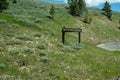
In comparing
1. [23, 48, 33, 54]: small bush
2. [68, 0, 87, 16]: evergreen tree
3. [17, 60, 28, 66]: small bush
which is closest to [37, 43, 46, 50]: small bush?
[23, 48, 33, 54]: small bush

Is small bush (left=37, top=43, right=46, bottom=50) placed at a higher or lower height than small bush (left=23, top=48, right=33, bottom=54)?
lower

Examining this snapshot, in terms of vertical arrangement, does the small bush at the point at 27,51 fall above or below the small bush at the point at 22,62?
above

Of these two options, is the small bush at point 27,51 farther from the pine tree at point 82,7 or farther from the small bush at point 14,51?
the pine tree at point 82,7

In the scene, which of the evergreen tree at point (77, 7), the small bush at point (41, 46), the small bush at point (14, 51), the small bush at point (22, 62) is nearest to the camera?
the small bush at point (22, 62)

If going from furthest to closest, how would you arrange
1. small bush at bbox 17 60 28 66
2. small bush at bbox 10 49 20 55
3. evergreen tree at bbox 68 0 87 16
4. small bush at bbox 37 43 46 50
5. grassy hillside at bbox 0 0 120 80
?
evergreen tree at bbox 68 0 87 16, small bush at bbox 37 43 46 50, small bush at bbox 10 49 20 55, small bush at bbox 17 60 28 66, grassy hillside at bbox 0 0 120 80

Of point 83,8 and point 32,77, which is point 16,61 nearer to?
point 32,77

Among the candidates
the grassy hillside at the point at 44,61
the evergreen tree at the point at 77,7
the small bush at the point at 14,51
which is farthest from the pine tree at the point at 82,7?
the small bush at the point at 14,51

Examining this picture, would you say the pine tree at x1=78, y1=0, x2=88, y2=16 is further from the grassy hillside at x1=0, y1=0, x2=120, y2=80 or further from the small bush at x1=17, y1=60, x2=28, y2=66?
the small bush at x1=17, y1=60, x2=28, y2=66

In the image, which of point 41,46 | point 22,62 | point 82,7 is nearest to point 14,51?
point 22,62

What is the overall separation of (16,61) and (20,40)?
710cm

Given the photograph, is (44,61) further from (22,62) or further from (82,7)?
(82,7)

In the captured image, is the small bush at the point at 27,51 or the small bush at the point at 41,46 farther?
the small bush at the point at 41,46

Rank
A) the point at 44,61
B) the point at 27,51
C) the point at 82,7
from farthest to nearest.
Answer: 1. the point at 82,7
2. the point at 27,51
3. the point at 44,61

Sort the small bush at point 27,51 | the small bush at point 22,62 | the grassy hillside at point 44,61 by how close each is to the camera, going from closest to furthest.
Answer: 1. the grassy hillside at point 44,61
2. the small bush at point 22,62
3. the small bush at point 27,51
